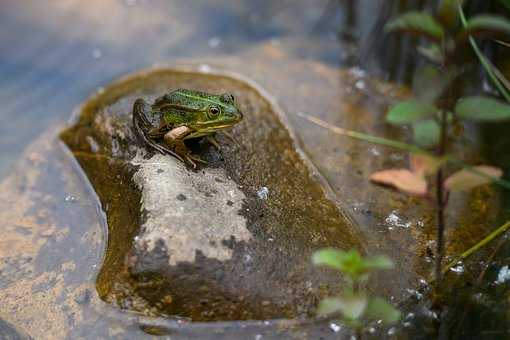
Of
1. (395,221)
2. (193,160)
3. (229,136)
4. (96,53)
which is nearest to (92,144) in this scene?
(229,136)

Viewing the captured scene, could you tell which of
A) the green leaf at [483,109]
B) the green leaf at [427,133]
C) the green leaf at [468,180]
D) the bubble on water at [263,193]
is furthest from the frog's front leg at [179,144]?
the green leaf at [483,109]

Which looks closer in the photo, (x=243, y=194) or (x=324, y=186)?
(x=243, y=194)

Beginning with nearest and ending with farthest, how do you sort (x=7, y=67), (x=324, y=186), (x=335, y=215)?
1. (x=335, y=215)
2. (x=324, y=186)
3. (x=7, y=67)

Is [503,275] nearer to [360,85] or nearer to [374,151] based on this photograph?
[374,151]

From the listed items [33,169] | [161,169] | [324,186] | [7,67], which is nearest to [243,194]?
[161,169]

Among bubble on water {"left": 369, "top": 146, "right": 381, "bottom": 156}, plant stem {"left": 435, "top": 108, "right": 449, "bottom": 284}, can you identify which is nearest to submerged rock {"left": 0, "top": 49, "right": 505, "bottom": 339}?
bubble on water {"left": 369, "top": 146, "right": 381, "bottom": 156}

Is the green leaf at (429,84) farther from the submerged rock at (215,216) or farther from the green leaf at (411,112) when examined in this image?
the submerged rock at (215,216)

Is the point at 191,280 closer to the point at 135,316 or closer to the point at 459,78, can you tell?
the point at 135,316
